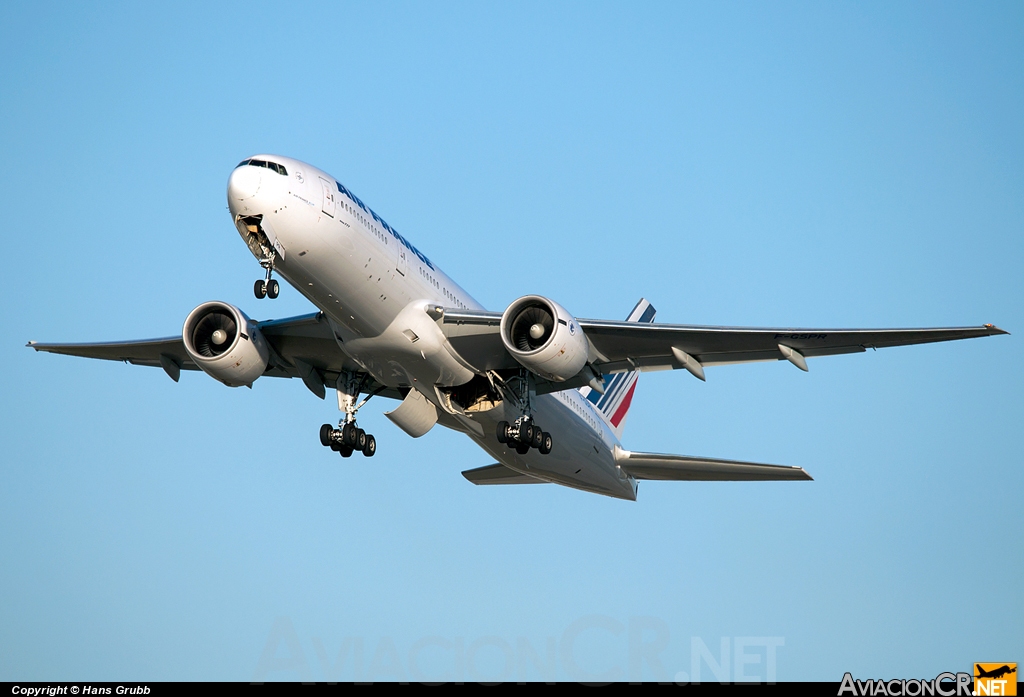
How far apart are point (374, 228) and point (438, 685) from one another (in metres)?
9.49

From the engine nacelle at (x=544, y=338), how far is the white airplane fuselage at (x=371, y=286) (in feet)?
5.83

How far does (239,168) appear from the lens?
78.8ft

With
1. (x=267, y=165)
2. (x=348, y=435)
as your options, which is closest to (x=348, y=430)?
(x=348, y=435)

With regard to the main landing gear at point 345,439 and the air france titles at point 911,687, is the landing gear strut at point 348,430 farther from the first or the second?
the air france titles at point 911,687

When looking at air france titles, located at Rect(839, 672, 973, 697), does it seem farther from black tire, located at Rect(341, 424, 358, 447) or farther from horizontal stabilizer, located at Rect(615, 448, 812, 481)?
black tire, located at Rect(341, 424, 358, 447)

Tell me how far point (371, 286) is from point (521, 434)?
5.38 meters

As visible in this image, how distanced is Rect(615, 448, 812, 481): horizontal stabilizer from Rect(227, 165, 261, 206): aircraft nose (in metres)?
14.2

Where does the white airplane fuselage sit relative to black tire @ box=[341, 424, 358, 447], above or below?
above

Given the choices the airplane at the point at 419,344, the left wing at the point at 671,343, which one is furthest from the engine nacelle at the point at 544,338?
the left wing at the point at 671,343

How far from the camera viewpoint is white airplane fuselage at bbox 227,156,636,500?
23984mm

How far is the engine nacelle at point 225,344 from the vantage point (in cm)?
2861

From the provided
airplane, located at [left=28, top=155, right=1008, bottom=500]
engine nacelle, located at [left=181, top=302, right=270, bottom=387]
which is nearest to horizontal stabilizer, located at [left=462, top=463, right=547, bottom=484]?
airplane, located at [left=28, top=155, right=1008, bottom=500]

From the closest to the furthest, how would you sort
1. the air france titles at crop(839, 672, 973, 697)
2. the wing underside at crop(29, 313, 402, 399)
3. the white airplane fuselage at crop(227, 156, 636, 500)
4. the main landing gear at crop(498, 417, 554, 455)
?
the air france titles at crop(839, 672, 973, 697), the white airplane fuselage at crop(227, 156, 636, 500), the main landing gear at crop(498, 417, 554, 455), the wing underside at crop(29, 313, 402, 399)

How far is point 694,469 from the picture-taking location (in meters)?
32.4
